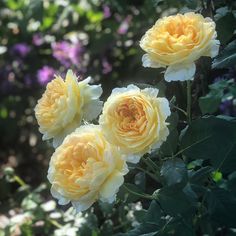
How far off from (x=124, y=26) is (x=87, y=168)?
207 cm

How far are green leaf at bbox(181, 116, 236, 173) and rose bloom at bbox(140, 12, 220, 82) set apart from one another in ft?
0.38

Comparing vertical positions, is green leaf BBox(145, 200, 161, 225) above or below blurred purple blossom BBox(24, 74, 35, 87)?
above

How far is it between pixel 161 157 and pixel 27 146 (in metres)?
2.47

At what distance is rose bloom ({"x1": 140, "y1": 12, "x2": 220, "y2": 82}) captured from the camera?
44.0 inches

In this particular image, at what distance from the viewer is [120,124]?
1084 millimetres

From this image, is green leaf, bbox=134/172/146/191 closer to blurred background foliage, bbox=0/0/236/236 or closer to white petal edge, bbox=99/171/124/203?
blurred background foliage, bbox=0/0/236/236

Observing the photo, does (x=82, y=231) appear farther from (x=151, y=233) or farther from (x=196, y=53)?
(x=196, y=53)

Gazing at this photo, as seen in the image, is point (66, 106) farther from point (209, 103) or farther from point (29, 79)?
point (29, 79)

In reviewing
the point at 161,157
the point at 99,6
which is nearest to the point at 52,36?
the point at 99,6

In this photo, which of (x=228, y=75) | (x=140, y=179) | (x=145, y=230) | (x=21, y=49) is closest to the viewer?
(x=145, y=230)

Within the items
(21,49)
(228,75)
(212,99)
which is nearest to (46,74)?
(21,49)

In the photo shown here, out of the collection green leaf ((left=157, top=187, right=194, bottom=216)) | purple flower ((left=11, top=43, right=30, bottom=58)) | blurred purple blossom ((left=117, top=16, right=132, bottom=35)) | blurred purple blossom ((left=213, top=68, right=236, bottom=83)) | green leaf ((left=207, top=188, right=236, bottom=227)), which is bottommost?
purple flower ((left=11, top=43, right=30, bottom=58))

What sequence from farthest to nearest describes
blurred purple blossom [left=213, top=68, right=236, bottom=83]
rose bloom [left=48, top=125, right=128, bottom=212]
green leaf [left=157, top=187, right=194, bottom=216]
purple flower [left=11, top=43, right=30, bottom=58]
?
purple flower [left=11, top=43, right=30, bottom=58] < blurred purple blossom [left=213, top=68, right=236, bottom=83] < green leaf [left=157, top=187, right=194, bottom=216] < rose bloom [left=48, top=125, right=128, bottom=212]

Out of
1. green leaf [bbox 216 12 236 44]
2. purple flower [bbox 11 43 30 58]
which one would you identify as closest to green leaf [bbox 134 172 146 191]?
green leaf [bbox 216 12 236 44]
